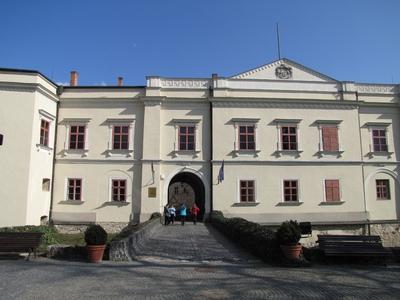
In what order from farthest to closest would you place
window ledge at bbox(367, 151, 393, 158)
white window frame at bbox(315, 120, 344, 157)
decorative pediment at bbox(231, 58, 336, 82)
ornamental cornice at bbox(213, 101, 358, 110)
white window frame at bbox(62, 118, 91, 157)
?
1. decorative pediment at bbox(231, 58, 336, 82)
2. window ledge at bbox(367, 151, 393, 158)
3. white window frame at bbox(315, 120, 344, 157)
4. ornamental cornice at bbox(213, 101, 358, 110)
5. white window frame at bbox(62, 118, 91, 157)

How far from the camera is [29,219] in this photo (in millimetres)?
20000

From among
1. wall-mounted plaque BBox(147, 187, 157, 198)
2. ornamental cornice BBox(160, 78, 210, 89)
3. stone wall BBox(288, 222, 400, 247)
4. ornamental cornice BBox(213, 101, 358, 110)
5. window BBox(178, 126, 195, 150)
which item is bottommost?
stone wall BBox(288, 222, 400, 247)

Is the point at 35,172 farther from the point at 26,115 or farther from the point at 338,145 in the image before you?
the point at 338,145

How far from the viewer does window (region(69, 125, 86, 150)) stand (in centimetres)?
2403

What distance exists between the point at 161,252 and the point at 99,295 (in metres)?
5.43

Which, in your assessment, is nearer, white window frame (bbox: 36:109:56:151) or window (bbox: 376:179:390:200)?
white window frame (bbox: 36:109:56:151)

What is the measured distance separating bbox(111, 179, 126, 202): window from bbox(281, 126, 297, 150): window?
10800 mm

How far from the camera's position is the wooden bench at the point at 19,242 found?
1112 centimetres

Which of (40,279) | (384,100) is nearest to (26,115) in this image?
(40,279)

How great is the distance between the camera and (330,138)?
24.7m

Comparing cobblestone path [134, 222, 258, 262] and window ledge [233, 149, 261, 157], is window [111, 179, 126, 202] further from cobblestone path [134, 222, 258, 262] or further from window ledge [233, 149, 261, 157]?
window ledge [233, 149, 261, 157]

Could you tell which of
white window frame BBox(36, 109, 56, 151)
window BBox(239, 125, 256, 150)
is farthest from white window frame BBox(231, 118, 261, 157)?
white window frame BBox(36, 109, 56, 151)

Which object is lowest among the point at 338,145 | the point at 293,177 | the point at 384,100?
the point at 293,177

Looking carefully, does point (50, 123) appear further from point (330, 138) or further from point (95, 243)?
point (330, 138)
